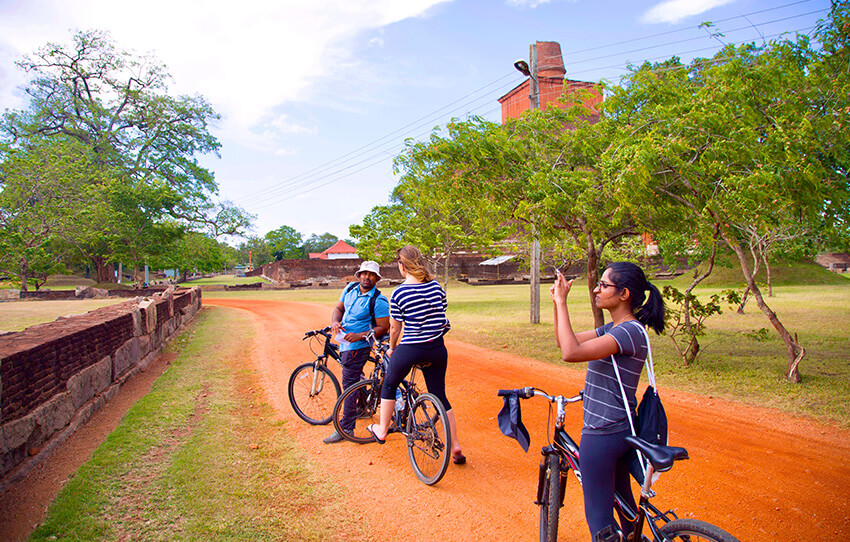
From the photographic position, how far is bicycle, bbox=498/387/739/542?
196 centimetres

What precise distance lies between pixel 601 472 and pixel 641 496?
0.26 m

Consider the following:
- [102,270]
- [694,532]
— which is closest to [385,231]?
[694,532]

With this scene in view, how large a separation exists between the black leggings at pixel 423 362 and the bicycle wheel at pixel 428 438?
0.13 metres

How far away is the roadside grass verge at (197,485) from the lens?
11.3 feet

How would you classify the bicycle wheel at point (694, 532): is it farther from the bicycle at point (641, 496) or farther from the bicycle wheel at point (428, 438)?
the bicycle wheel at point (428, 438)

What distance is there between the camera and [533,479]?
4117mm

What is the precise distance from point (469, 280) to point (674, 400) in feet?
130

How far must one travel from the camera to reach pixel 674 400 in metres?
6.54

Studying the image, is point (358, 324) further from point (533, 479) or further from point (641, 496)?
point (641, 496)

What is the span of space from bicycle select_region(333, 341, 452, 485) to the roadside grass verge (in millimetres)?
716

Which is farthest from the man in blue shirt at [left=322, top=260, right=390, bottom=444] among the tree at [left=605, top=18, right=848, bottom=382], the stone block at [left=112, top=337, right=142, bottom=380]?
the stone block at [left=112, top=337, right=142, bottom=380]

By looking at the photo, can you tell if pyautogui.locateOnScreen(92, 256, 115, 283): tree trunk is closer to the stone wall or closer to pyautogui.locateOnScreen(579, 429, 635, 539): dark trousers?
the stone wall

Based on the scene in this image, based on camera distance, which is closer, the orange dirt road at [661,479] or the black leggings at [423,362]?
the orange dirt road at [661,479]

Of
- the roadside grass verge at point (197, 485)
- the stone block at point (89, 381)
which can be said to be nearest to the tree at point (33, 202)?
the stone block at point (89, 381)
